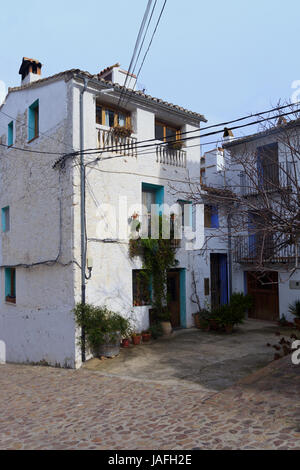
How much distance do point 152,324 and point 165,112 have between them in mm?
7346

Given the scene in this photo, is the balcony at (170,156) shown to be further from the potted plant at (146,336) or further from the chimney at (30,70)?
the potted plant at (146,336)

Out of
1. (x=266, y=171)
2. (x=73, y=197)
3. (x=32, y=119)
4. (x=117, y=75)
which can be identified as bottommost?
(x=73, y=197)

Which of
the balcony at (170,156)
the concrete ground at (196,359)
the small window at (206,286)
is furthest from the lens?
the small window at (206,286)

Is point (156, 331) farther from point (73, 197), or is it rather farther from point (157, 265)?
point (73, 197)

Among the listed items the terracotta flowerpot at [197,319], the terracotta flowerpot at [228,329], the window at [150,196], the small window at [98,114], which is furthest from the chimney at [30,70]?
the terracotta flowerpot at [228,329]

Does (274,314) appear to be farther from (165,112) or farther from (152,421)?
(152,421)

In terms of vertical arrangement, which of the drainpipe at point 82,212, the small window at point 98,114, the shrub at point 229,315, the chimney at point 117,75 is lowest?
the shrub at point 229,315

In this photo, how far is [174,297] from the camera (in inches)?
506

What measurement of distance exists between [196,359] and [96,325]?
2.77 m

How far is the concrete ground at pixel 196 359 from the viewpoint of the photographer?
7.69m

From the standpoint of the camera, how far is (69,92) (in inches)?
409

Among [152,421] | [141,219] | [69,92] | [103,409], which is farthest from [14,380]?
[69,92]

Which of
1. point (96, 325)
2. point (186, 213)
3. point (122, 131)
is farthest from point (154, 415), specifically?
point (186, 213)

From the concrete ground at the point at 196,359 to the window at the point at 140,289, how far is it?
1329 millimetres
